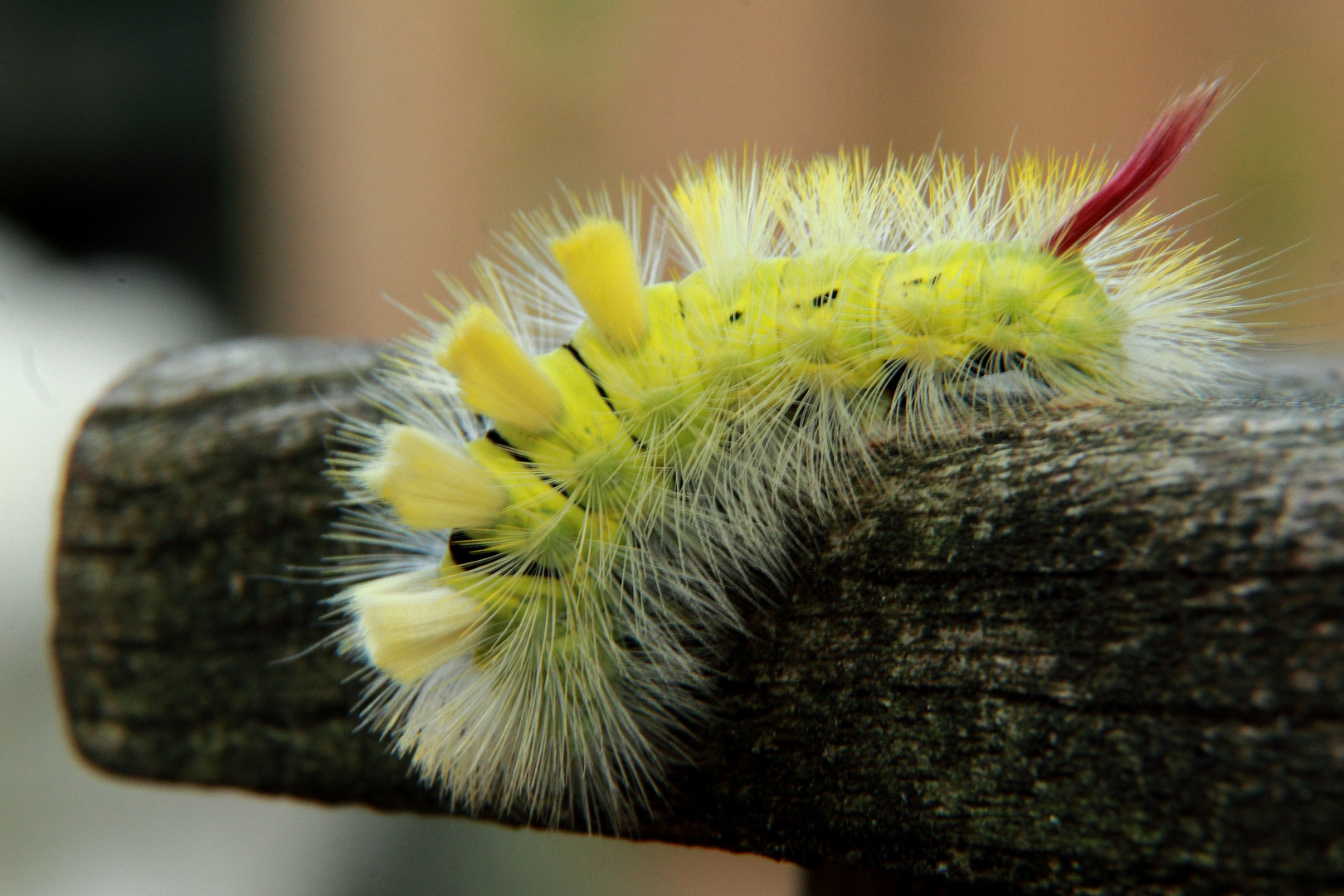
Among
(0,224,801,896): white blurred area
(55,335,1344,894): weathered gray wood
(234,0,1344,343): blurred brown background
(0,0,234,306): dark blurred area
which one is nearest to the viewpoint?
(55,335,1344,894): weathered gray wood

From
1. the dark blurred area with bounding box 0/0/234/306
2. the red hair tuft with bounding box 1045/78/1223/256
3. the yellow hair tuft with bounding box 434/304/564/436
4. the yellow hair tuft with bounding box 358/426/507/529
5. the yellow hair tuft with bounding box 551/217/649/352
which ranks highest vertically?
the dark blurred area with bounding box 0/0/234/306

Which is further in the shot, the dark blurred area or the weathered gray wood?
the dark blurred area

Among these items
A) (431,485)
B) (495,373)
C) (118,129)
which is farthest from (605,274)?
(118,129)

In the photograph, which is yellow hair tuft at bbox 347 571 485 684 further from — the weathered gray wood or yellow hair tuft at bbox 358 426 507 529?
the weathered gray wood

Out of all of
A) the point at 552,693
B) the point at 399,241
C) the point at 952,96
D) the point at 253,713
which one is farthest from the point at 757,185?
the point at 399,241

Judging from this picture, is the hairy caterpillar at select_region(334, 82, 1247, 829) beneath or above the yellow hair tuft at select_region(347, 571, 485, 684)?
above

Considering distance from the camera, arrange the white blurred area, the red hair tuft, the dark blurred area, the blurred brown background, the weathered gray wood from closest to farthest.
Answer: the weathered gray wood
the red hair tuft
the white blurred area
the blurred brown background
the dark blurred area

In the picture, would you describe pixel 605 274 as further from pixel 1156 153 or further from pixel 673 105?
pixel 673 105

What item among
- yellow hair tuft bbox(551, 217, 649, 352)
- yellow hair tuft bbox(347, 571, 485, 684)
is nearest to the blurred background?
yellow hair tuft bbox(347, 571, 485, 684)
